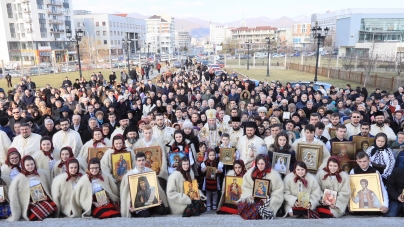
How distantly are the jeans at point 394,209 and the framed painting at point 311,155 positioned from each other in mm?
1392

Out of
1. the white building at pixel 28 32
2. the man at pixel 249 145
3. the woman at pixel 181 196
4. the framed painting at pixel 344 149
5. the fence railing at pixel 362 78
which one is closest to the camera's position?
the woman at pixel 181 196

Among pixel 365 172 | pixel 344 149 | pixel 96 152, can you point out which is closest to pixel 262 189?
pixel 365 172

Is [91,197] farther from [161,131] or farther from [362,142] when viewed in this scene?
[362,142]

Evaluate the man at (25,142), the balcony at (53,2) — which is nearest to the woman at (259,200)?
the man at (25,142)

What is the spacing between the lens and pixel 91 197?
5242 mm

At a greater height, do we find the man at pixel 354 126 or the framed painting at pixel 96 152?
the man at pixel 354 126

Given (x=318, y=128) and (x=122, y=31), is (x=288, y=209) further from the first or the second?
(x=122, y=31)

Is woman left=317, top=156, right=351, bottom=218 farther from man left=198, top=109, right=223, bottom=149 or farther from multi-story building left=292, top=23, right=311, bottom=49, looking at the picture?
multi-story building left=292, top=23, right=311, bottom=49

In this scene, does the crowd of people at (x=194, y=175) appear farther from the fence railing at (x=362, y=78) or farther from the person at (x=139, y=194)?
the fence railing at (x=362, y=78)

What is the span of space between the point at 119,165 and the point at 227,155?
2302 millimetres

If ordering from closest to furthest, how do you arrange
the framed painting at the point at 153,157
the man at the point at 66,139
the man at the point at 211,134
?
the framed painting at the point at 153,157 → the man at the point at 66,139 → the man at the point at 211,134

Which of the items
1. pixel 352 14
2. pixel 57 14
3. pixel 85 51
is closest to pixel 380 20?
pixel 352 14

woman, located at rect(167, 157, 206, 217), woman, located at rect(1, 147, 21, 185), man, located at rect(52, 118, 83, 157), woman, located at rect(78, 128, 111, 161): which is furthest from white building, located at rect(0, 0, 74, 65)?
woman, located at rect(167, 157, 206, 217)

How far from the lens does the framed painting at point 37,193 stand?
5.20 meters
